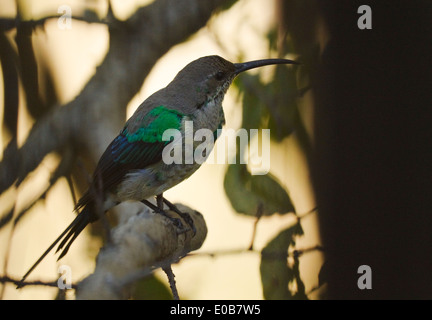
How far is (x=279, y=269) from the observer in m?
1.25

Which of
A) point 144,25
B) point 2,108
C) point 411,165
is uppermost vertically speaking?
point 144,25

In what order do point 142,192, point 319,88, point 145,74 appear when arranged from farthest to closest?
point 319,88 → point 145,74 → point 142,192

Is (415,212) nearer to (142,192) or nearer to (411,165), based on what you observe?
(411,165)

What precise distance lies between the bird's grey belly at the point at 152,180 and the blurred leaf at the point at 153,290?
19cm

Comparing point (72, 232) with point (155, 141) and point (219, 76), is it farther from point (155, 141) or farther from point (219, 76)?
point (219, 76)

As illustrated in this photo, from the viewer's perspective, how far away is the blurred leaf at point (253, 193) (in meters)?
1.23

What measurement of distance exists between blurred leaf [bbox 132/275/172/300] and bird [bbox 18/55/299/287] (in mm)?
156

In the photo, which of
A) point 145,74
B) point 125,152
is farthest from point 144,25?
point 125,152

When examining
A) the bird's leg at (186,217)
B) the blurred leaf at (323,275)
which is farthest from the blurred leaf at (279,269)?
the bird's leg at (186,217)

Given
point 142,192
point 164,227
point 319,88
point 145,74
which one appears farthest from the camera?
point 319,88

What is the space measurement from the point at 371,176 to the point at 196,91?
16.8 inches

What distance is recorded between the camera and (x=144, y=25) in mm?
1290

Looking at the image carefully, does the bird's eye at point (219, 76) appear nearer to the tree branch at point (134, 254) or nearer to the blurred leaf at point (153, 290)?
the tree branch at point (134, 254)
